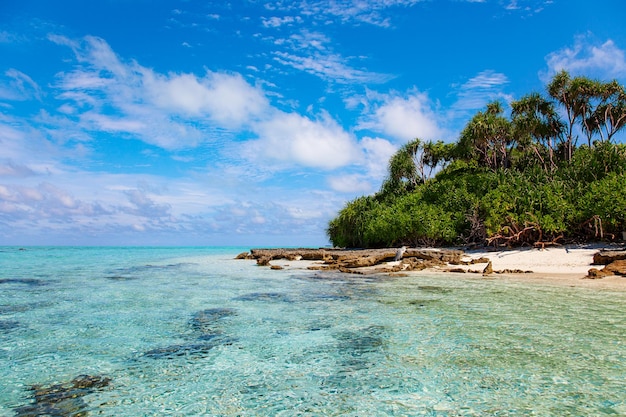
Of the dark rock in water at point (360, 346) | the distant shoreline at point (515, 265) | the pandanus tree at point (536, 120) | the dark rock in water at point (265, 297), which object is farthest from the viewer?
the pandanus tree at point (536, 120)

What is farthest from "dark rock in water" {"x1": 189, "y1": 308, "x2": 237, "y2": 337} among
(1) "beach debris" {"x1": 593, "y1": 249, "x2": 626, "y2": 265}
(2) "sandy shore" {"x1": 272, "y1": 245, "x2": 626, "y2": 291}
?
(1) "beach debris" {"x1": 593, "y1": 249, "x2": 626, "y2": 265}

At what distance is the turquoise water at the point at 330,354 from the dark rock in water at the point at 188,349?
4cm

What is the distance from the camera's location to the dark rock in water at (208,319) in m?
9.77

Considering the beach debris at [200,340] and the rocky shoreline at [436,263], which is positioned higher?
the rocky shoreline at [436,263]

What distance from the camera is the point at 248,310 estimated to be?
1250 centimetres

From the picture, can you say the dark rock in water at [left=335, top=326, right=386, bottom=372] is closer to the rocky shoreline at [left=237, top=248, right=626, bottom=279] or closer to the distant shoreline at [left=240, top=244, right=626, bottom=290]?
the distant shoreline at [left=240, top=244, right=626, bottom=290]

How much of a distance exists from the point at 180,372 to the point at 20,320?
7480 mm

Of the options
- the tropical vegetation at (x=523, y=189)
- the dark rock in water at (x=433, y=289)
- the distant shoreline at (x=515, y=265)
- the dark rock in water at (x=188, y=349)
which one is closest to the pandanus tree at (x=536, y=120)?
the tropical vegetation at (x=523, y=189)

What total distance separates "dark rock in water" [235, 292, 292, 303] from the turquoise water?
473 mm

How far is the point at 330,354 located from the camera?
24.9ft

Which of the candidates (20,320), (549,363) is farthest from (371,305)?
(20,320)

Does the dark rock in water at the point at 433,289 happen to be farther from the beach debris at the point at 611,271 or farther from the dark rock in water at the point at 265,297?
the beach debris at the point at 611,271

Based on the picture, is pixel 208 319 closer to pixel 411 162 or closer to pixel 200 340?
pixel 200 340

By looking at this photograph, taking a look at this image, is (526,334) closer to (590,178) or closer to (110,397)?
(110,397)
